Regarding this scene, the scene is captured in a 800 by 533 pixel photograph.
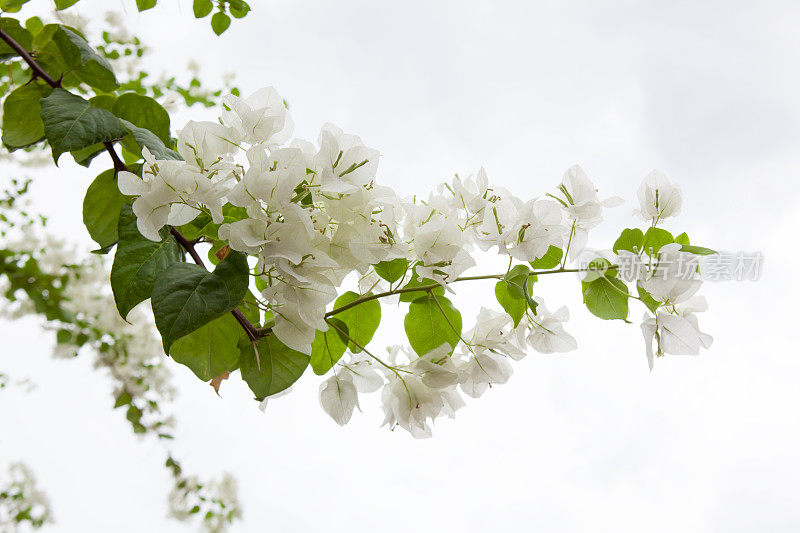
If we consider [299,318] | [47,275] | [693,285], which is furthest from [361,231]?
[47,275]

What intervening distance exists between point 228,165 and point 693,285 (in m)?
0.23

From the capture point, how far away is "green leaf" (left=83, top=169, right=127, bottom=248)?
1.19 ft

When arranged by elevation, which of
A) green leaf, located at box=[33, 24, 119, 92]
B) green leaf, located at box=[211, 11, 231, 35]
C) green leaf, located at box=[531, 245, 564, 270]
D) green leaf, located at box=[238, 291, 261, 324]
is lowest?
green leaf, located at box=[238, 291, 261, 324]

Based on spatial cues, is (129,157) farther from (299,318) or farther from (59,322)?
(59,322)

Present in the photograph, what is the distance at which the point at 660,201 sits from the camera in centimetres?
36

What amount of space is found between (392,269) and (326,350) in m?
0.06

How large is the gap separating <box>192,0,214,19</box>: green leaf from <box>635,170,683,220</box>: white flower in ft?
1.25

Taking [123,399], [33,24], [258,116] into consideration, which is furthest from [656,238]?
[123,399]

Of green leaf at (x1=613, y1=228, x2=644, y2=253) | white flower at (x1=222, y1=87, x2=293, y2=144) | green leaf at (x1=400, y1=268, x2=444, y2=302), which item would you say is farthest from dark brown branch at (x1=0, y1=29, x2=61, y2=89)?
green leaf at (x1=613, y1=228, x2=644, y2=253)

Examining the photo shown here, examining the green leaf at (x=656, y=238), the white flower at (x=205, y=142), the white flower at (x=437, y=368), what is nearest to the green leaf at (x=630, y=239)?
the green leaf at (x=656, y=238)

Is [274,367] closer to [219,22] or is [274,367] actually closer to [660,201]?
[660,201]

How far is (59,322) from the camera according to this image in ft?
3.94

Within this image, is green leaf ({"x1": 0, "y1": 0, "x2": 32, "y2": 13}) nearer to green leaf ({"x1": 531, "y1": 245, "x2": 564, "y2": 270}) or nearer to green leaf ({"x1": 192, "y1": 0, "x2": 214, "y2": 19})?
green leaf ({"x1": 192, "y1": 0, "x2": 214, "y2": 19})

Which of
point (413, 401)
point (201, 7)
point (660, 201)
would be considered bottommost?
point (413, 401)
